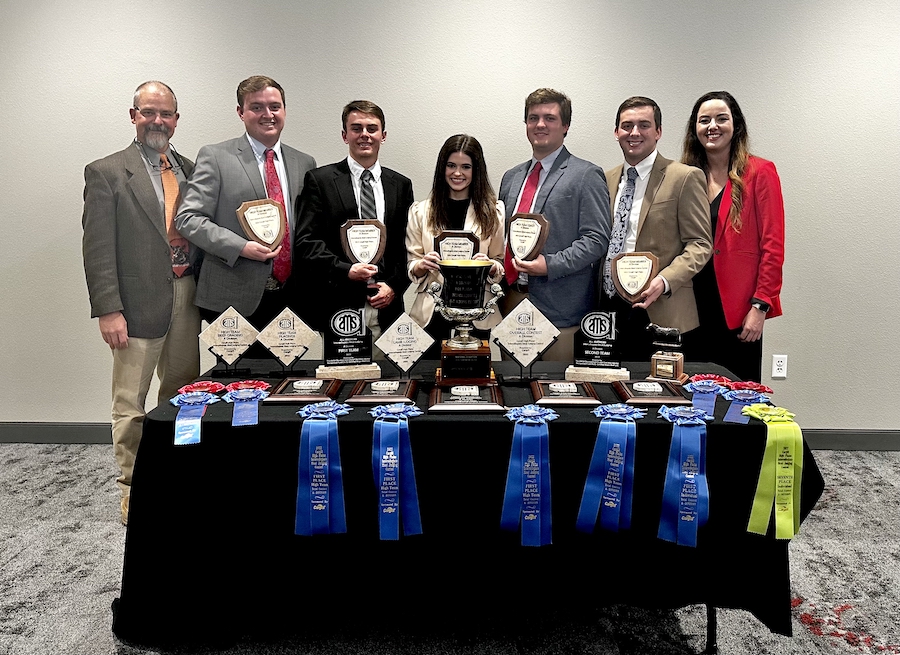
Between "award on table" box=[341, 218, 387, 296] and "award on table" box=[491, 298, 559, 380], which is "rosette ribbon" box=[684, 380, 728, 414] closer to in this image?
"award on table" box=[491, 298, 559, 380]

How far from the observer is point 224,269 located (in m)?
2.79

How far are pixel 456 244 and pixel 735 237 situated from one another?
49.7 inches

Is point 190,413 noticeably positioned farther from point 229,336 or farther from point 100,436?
point 100,436

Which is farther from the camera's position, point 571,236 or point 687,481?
point 571,236

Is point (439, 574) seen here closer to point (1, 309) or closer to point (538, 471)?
point (538, 471)

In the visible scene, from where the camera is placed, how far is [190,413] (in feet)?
6.23

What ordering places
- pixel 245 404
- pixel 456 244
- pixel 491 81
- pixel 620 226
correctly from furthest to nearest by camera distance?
pixel 491 81, pixel 620 226, pixel 456 244, pixel 245 404

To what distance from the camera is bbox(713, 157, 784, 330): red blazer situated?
2.93 metres

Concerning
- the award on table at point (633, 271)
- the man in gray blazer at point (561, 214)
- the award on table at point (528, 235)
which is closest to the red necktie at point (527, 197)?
the man in gray blazer at point (561, 214)

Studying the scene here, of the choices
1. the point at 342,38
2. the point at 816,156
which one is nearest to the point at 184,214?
the point at 342,38

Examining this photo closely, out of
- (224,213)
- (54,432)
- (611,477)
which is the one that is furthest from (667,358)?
(54,432)

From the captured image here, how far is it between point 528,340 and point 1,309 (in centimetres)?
301

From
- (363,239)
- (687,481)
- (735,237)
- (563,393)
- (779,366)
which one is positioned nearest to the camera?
(687,481)

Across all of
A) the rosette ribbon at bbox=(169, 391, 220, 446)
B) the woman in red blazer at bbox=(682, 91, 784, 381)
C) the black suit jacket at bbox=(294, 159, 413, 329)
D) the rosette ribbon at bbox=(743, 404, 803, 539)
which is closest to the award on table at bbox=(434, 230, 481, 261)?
the black suit jacket at bbox=(294, 159, 413, 329)
